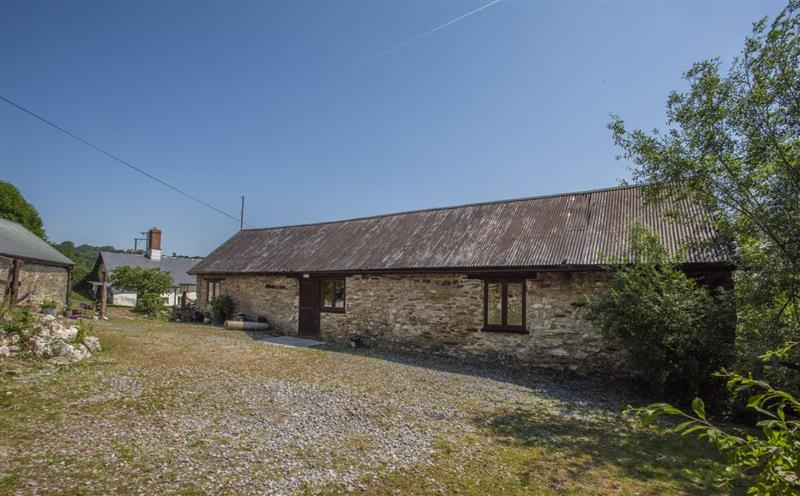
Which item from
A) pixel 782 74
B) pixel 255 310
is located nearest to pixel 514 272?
pixel 782 74

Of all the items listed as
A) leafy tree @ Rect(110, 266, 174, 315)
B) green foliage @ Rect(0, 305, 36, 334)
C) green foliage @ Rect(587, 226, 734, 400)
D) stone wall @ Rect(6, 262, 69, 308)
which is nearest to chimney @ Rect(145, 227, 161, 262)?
leafy tree @ Rect(110, 266, 174, 315)

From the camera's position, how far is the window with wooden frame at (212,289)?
65.1 ft

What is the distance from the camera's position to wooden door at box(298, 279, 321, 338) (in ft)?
51.2

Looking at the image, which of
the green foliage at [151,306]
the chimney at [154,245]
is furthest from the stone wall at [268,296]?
the chimney at [154,245]

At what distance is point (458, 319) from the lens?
1223cm

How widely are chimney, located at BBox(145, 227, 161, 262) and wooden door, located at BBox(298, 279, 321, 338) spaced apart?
91.0 feet

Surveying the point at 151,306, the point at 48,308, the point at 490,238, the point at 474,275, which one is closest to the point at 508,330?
the point at 474,275

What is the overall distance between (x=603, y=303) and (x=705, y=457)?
3.72 m

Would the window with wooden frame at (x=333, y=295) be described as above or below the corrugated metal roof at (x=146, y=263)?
below

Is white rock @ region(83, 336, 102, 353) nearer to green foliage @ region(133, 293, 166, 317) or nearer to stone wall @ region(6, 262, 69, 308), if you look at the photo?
stone wall @ region(6, 262, 69, 308)

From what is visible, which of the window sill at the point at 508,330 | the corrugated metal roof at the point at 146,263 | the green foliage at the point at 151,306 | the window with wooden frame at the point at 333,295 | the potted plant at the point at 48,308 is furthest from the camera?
the corrugated metal roof at the point at 146,263

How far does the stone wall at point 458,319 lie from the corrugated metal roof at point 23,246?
10756 millimetres

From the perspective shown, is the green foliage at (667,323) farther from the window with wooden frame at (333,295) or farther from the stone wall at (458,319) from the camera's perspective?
the window with wooden frame at (333,295)

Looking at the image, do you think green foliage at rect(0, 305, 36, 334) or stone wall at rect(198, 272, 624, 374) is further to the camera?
stone wall at rect(198, 272, 624, 374)
